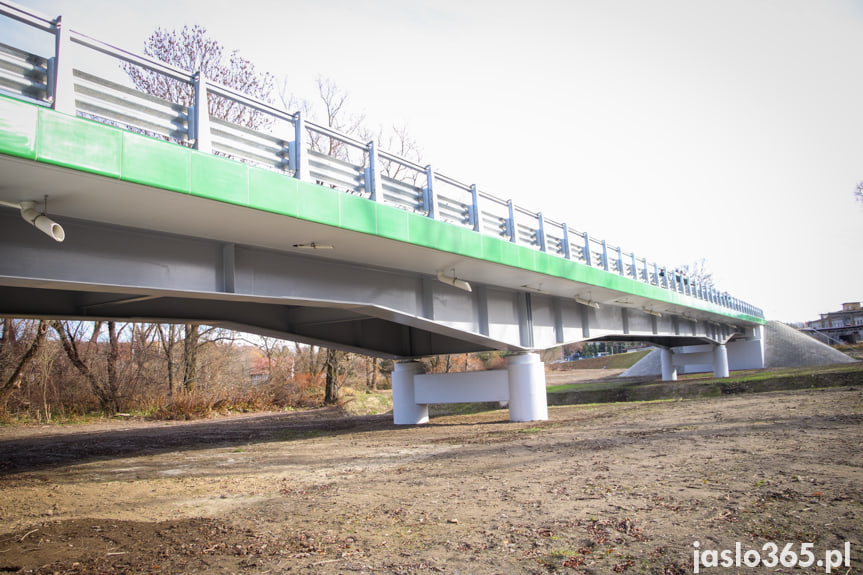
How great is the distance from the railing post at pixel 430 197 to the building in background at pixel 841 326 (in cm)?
A: 10230

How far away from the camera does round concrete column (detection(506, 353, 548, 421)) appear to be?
1658 cm

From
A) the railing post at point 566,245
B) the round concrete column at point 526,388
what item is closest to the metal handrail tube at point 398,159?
the railing post at point 566,245

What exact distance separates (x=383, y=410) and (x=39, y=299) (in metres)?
21.5

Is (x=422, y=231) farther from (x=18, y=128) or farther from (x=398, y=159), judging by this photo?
(x=18, y=128)

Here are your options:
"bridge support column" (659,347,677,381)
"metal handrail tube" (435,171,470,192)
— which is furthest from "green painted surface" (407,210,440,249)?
"bridge support column" (659,347,677,381)

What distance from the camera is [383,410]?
104ft

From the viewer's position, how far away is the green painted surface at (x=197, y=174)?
5.91 m

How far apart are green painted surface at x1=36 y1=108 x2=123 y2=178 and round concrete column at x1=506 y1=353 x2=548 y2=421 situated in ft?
40.2

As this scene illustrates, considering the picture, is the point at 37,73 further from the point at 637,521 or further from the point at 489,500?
the point at 637,521

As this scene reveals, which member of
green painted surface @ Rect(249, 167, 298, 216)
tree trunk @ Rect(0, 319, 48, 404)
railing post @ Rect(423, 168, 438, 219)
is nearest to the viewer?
green painted surface @ Rect(249, 167, 298, 216)

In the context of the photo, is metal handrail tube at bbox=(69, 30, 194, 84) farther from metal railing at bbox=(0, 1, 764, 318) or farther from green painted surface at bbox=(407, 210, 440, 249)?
green painted surface at bbox=(407, 210, 440, 249)

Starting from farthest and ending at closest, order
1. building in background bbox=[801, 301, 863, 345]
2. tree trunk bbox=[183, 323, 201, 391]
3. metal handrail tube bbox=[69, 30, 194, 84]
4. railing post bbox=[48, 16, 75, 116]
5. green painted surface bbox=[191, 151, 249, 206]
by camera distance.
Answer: building in background bbox=[801, 301, 863, 345] < tree trunk bbox=[183, 323, 201, 391] < green painted surface bbox=[191, 151, 249, 206] < metal handrail tube bbox=[69, 30, 194, 84] < railing post bbox=[48, 16, 75, 116]

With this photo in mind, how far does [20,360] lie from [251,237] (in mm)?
18254

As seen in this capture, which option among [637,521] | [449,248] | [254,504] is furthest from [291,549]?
[449,248]
